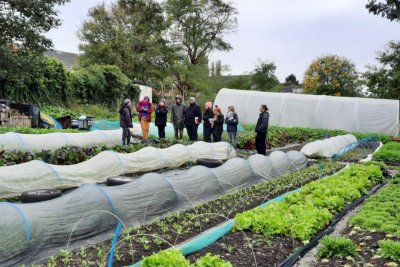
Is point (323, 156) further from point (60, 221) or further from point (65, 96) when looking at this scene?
point (65, 96)

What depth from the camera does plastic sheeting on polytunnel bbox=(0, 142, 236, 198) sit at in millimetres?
8078

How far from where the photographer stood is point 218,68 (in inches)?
2047

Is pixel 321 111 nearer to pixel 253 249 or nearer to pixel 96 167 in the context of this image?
pixel 96 167

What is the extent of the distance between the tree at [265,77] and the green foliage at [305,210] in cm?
3522

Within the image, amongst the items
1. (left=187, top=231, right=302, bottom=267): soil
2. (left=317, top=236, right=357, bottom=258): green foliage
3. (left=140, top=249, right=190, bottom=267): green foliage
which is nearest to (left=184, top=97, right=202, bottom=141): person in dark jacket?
(left=187, top=231, right=302, bottom=267): soil

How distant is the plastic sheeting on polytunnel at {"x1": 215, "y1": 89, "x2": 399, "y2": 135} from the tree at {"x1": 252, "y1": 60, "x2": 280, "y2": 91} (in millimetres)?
14072

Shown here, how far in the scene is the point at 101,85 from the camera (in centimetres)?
3156

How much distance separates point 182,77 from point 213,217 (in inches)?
1623

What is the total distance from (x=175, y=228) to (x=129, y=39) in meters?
34.6

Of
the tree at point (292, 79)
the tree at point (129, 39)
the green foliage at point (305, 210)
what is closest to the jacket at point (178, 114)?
the green foliage at point (305, 210)

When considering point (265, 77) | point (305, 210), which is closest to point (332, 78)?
point (265, 77)

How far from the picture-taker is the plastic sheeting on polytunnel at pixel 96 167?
8.08m

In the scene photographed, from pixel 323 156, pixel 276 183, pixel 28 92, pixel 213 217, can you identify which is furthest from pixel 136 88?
pixel 213 217

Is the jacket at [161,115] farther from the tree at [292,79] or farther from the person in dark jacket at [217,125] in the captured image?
the tree at [292,79]
